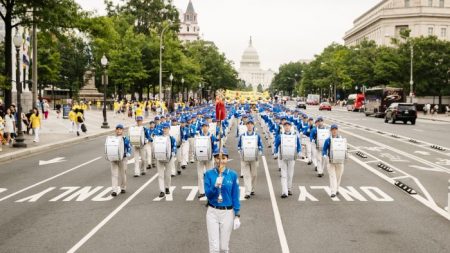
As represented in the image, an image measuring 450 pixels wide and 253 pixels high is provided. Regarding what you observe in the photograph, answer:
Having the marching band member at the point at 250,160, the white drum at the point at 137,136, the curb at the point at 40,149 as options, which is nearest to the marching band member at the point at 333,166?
the marching band member at the point at 250,160

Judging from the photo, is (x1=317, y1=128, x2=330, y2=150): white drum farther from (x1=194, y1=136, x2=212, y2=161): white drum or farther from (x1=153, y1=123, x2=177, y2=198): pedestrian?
(x1=153, y1=123, x2=177, y2=198): pedestrian

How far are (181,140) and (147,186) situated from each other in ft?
9.97

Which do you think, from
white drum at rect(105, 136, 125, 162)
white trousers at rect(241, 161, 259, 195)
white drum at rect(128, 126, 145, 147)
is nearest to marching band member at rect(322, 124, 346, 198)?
white trousers at rect(241, 161, 259, 195)

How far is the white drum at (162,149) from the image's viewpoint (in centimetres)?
1411

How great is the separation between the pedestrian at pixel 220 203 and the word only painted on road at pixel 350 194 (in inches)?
263

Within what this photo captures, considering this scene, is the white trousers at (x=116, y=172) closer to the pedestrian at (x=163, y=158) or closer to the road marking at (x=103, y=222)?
the road marking at (x=103, y=222)

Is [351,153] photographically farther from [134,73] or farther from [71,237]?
Answer: [134,73]

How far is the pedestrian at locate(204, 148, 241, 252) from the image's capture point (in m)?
7.50

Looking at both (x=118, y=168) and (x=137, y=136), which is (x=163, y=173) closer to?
(x=118, y=168)

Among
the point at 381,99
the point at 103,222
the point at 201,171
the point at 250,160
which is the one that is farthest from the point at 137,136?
the point at 381,99

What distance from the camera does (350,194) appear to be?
1493 cm

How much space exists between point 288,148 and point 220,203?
6.52 m

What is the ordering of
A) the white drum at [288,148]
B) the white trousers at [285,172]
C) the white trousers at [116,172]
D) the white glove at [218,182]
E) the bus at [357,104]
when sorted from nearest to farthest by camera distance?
the white glove at [218,182], the white drum at [288,148], the white trousers at [285,172], the white trousers at [116,172], the bus at [357,104]

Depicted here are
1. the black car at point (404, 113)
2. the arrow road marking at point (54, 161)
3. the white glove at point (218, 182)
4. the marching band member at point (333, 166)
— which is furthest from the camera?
the black car at point (404, 113)
